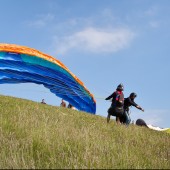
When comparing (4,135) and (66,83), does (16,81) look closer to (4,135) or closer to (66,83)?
(66,83)

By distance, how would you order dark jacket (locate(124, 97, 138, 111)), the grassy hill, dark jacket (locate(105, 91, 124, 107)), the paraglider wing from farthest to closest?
1. the paraglider wing
2. dark jacket (locate(124, 97, 138, 111))
3. dark jacket (locate(105, 91, 124, 107))
4. the grassy hill

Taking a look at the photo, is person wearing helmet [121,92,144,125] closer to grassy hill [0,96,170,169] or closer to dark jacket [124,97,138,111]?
dark jacket [124,97,138,111]

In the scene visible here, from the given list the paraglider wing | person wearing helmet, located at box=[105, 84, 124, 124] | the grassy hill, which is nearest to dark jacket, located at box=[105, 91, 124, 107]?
person wearing helmet, located at box=[105, 84, 124, 124]

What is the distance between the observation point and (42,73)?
74.7ft

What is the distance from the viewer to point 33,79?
74.2ft

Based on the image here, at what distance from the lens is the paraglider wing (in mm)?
20891

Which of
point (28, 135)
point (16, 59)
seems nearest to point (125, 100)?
point (16, 59)

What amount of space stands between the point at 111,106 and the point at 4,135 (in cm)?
856

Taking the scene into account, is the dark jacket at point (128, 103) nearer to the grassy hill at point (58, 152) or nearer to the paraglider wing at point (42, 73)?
the paraglider wing at point (42, 73)

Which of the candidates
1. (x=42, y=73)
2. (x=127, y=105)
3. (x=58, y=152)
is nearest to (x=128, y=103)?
(x=127, y=105)

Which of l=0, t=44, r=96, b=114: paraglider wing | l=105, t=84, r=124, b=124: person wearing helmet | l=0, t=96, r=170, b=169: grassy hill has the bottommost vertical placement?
l=0, t=96, r=170, b=169: grassy hill

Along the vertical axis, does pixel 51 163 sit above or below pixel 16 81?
below

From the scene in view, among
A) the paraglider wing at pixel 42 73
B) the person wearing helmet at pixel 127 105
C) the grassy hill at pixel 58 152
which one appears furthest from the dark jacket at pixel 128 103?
the grassy hill at pixel 58 152

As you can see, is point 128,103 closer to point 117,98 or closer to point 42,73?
point 117,98
